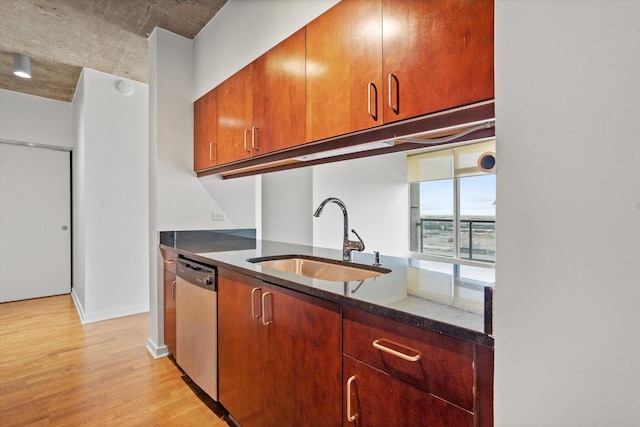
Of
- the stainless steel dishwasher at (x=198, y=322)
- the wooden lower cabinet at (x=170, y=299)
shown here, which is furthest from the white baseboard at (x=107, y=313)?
the stainless steel dishwasher at (x=198, y=322)

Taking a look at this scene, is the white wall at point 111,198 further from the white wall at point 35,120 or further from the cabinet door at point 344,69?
the cabinet door at point 344,69

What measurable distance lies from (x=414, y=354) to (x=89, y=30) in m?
3.37

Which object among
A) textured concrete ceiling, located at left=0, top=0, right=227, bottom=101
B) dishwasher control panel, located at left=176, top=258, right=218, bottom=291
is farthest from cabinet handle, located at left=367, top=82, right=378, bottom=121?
textured concrete ceiling, located at left=0, top=0, right=227, bottom=101

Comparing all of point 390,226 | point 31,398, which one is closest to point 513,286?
point 390,226

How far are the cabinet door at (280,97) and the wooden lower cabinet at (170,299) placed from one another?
1.16 meters

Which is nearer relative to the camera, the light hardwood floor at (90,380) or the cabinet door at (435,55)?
the cabinet door at (435,55)

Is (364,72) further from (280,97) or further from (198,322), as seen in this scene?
(198,322)

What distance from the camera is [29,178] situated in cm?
412

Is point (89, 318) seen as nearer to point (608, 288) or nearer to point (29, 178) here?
point (29, 178)

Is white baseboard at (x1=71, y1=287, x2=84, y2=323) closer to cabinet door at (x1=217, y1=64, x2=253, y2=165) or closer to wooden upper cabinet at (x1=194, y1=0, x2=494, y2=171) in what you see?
cabinet door at (x1=217, y1=64, x2=253, y2=165)

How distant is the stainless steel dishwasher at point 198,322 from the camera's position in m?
1.75

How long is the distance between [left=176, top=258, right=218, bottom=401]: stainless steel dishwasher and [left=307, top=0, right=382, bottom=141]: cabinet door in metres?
1.03

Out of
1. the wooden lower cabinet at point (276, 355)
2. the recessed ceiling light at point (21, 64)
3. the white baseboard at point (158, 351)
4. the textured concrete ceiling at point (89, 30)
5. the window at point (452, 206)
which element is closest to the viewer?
the wooden lower cabinet at point (276, 355)

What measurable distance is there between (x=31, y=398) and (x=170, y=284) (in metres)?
1.00
